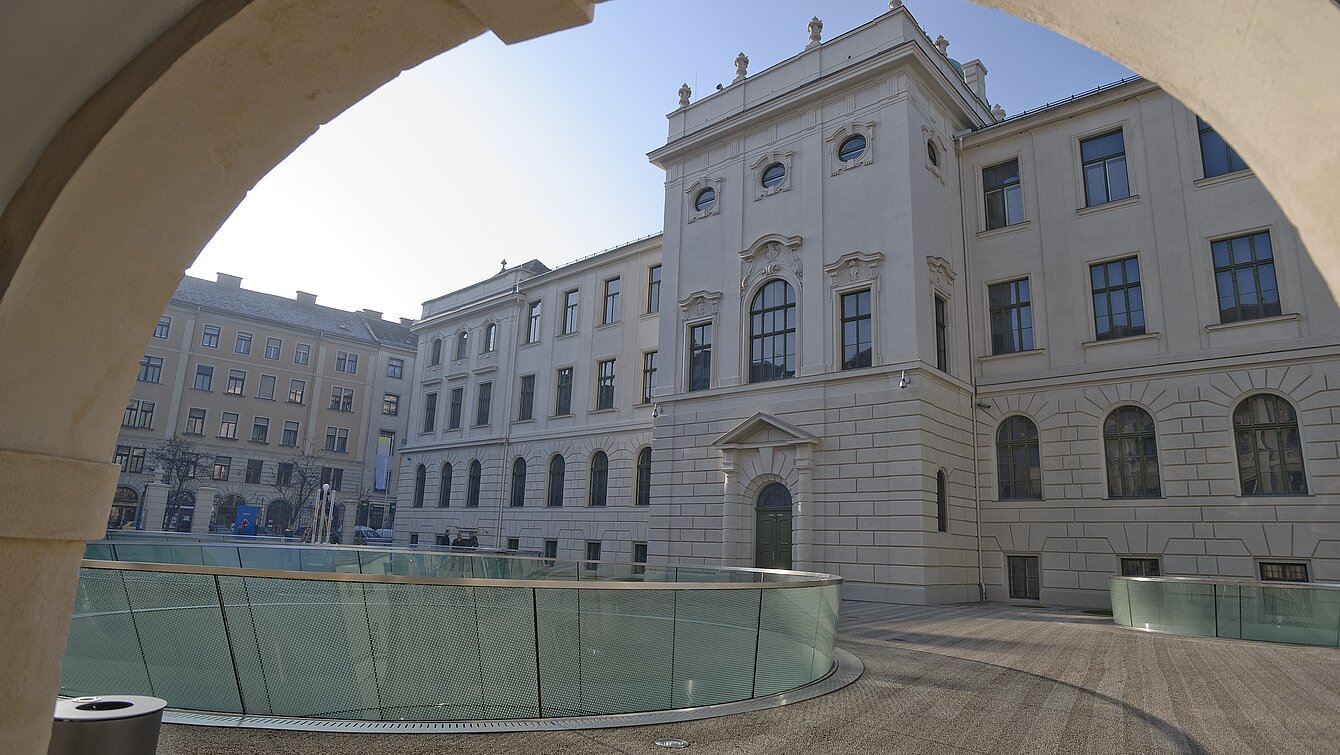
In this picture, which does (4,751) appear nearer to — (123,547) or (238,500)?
(123,547)

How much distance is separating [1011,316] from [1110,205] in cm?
405

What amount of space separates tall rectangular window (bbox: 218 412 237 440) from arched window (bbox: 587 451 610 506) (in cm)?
3669

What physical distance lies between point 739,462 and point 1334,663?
49.7 ft

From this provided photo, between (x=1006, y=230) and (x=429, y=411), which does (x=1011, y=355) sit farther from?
(x=429, y=411)

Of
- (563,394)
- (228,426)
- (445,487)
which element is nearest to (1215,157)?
(563,394)

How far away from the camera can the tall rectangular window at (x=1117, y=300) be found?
2166cm

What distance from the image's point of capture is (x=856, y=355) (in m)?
22.9

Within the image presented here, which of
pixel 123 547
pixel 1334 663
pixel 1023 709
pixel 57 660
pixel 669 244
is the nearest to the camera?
pixel 57 660

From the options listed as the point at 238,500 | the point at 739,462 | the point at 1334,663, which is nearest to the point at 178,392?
the point at 238,500

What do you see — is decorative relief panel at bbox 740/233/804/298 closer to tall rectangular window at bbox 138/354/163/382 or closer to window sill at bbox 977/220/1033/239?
window sill at bbox 977/220/1033/239

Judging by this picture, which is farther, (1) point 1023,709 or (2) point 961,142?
(2) point 961,142

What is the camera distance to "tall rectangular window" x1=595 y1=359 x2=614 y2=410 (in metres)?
34.4

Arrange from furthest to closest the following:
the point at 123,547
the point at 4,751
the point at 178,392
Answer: the point at 178,392
the point at 123,547
the point at 4,751

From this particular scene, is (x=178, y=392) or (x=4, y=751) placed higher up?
(x=178, y=392)
